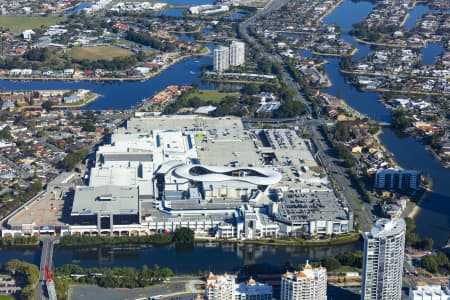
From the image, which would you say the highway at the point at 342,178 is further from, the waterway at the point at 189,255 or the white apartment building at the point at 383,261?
the white apartment building at the point at 383,261

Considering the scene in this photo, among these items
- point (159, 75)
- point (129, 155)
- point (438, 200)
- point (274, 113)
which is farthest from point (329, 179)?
point (159, 75)

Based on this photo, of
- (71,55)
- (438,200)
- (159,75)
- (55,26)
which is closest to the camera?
(438,200)

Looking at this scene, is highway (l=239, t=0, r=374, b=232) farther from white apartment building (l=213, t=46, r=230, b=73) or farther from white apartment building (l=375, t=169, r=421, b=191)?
white apartment building (l=213, t=46, r=230, b=73)

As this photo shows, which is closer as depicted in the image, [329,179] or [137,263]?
[137,263]

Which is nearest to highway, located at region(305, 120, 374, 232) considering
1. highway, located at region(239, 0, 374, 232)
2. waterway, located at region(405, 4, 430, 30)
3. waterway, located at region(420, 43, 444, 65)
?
highway, located at region(239, 0, 374, 232)

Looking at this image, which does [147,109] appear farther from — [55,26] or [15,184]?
[55,26]

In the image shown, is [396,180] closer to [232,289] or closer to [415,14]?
[232,289]

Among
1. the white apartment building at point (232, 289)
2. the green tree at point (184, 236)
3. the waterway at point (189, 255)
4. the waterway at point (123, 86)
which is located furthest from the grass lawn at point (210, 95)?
the white apartment building at point (232, 289)
